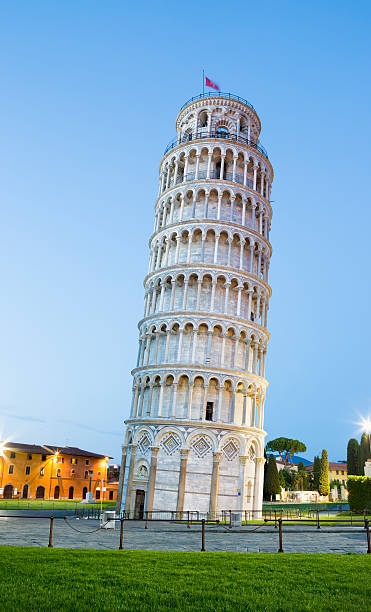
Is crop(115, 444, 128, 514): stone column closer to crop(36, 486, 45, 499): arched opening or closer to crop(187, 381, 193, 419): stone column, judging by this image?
crop(187, 381, 193, 419): stone column

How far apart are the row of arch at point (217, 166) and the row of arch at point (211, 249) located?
231 inches

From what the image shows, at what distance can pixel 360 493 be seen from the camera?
45844mm

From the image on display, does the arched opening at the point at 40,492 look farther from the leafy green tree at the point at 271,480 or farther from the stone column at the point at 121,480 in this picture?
the stone column at the point at 121,480

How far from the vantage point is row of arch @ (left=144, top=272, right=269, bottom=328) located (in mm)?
47062

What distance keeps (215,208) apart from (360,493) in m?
30.0

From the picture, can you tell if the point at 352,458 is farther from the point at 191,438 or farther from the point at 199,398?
the point at 191,438

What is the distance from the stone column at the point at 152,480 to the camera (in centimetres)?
4197

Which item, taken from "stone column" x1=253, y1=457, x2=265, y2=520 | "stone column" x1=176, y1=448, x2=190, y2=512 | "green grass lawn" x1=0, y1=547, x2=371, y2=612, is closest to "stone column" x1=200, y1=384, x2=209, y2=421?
"stone column" x1=176, y1=448, x2=190, y2=512

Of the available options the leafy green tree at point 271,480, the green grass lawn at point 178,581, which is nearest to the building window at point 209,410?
the green grass lawn at point 178,581

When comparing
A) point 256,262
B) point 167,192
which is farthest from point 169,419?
point 167,192

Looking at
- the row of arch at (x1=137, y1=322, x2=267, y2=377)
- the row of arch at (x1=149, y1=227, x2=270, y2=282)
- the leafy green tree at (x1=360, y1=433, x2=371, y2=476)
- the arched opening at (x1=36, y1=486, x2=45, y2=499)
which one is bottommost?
the arched opening at (x1=36, y1=486, x2=45, y2=499)

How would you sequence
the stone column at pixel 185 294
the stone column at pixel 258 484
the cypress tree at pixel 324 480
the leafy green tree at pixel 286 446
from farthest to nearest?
the leafy green tree at pixel 286 446
the cypress tree at pixel 324 480
the stone column at pixel 185 294
the stone column at pixel 258 484

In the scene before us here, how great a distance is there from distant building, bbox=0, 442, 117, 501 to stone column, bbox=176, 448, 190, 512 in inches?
1785

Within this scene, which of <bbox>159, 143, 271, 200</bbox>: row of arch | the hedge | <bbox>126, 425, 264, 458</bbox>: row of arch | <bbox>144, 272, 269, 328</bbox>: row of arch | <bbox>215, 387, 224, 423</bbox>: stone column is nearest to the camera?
<bbox>126, 425, 264, 458</bbox>: row of arch
